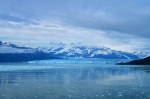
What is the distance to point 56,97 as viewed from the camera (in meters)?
33.8

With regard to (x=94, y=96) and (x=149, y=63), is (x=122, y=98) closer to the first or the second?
(x=94, y=96)

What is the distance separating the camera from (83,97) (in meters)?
34.0

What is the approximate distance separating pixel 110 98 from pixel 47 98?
8.02 meters

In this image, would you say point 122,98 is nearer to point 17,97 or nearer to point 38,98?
point 38,98

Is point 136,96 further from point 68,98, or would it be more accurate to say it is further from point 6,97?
point 6,97

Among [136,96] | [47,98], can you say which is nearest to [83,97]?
[47,98]

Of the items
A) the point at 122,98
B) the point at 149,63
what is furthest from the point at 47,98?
the point at 149,63

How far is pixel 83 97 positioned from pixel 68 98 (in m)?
2.22

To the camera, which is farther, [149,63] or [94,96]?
[149,63]

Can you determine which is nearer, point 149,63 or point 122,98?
point 122,98

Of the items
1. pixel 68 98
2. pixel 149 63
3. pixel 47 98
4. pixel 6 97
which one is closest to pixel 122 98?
pixel 68 98

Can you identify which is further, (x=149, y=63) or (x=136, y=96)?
(x=149, y=63)

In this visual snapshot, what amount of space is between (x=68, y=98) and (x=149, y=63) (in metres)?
176

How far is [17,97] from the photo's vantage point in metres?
33.6
